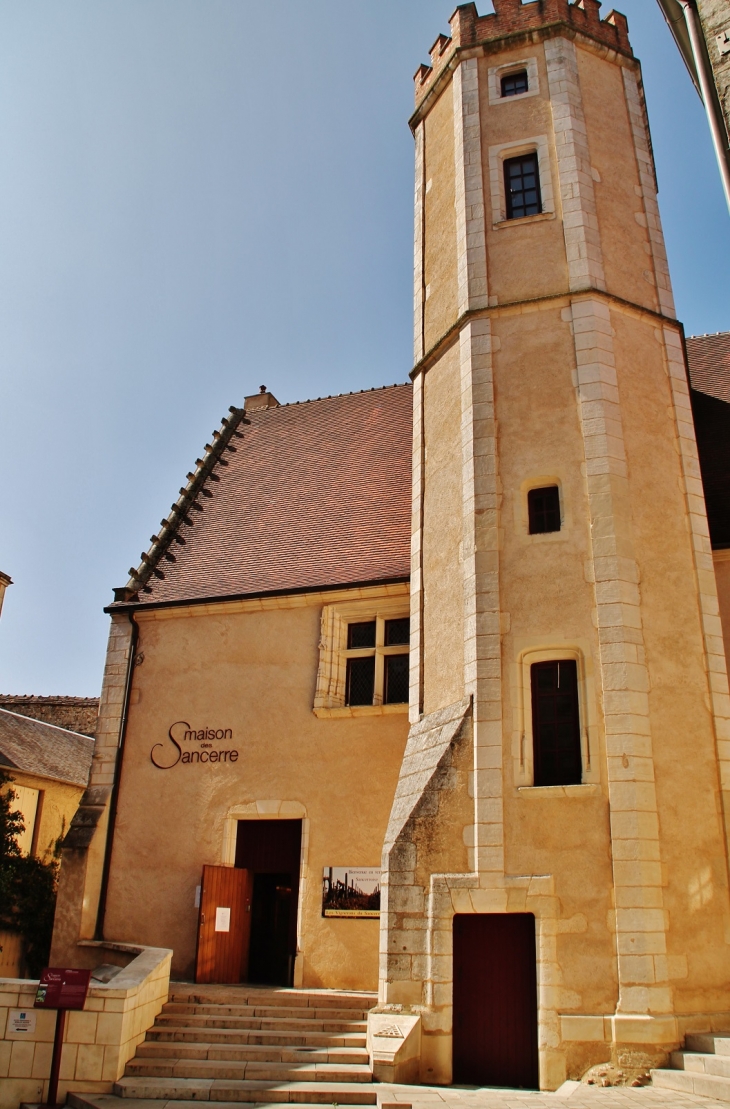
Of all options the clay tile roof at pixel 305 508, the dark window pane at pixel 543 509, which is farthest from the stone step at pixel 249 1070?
the clay tile roof at pixel 305 508

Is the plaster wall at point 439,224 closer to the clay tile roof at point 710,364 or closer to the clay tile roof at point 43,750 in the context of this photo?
the clay tile roof at point 710,364

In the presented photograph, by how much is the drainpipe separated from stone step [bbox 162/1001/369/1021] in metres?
2.69

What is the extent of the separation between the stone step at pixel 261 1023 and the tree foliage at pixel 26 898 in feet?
16.6

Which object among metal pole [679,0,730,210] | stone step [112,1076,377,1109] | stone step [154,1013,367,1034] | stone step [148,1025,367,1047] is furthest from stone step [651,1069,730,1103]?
metal pole [679,0,730,210]

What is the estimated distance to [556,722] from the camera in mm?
9133

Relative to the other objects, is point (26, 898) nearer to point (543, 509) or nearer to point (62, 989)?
point (62, 989)

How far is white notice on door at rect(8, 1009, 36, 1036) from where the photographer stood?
8.43 m

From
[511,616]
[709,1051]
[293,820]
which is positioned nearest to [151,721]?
[293,820]

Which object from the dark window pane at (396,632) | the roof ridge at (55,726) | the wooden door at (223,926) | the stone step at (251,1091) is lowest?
the stone step at (251,1091)

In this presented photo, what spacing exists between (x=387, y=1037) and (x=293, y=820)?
4.17m

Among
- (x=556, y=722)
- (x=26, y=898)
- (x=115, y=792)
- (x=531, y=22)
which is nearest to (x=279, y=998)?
(x=115, y=792)

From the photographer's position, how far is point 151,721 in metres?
13.1

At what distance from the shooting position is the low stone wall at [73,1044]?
8.22 meters

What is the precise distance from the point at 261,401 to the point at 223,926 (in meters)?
11.1
